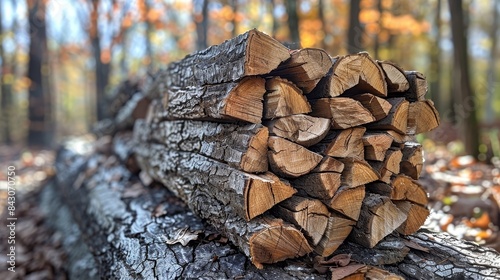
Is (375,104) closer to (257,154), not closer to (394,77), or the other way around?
(394,77)

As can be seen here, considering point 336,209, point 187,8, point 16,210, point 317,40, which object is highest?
point 187,8

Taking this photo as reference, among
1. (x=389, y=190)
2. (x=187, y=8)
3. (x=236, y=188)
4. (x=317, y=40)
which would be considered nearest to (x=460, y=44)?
(x=389, y=190)

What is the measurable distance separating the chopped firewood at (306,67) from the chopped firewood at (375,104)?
34cm

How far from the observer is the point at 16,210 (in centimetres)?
504

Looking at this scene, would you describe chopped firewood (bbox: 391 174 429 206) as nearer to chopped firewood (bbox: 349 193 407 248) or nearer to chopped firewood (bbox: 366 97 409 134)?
chopped firewood (bbox: 349 193 407 248)

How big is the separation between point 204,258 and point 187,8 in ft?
50.9

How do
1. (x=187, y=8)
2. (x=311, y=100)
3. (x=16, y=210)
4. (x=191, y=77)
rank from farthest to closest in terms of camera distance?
1. (x=187, y=8)
2. (x=16, y=210)
3. (x=191, y=77)
4. (x=311, y=100)

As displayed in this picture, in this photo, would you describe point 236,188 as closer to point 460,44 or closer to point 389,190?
point 389,190

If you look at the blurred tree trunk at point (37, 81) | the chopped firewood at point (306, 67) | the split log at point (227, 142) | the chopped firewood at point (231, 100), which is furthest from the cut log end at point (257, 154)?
the blurred tree trunk at point (37, 81)

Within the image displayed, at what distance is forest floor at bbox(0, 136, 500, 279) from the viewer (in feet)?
10.4

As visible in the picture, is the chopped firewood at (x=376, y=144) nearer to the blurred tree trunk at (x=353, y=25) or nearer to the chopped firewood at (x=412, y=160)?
the chopped firewood at (x=412, y=160)

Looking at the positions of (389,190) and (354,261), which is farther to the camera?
(389,190)

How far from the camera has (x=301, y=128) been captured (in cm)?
206

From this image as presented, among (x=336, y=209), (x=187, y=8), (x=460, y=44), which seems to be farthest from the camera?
(x=187, y=8)
